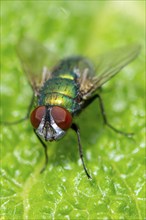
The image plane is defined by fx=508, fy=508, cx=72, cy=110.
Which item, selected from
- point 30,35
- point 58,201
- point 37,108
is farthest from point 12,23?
point 58,201

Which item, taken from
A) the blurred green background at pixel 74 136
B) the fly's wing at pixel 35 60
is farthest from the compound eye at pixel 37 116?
the fly's wing at pixel 35 60

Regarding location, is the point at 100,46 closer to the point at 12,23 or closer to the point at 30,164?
the point at 12,23

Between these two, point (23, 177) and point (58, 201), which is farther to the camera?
point (23, 177)

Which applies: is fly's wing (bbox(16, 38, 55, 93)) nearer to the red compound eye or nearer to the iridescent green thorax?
the iridescent green thorax

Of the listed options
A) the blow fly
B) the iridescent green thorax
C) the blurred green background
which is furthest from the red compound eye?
the blurred green background

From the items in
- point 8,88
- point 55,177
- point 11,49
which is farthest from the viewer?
point 11,49

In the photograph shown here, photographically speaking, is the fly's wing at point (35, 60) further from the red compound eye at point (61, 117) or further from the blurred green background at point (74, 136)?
the red compound eye at point (61, 117)
